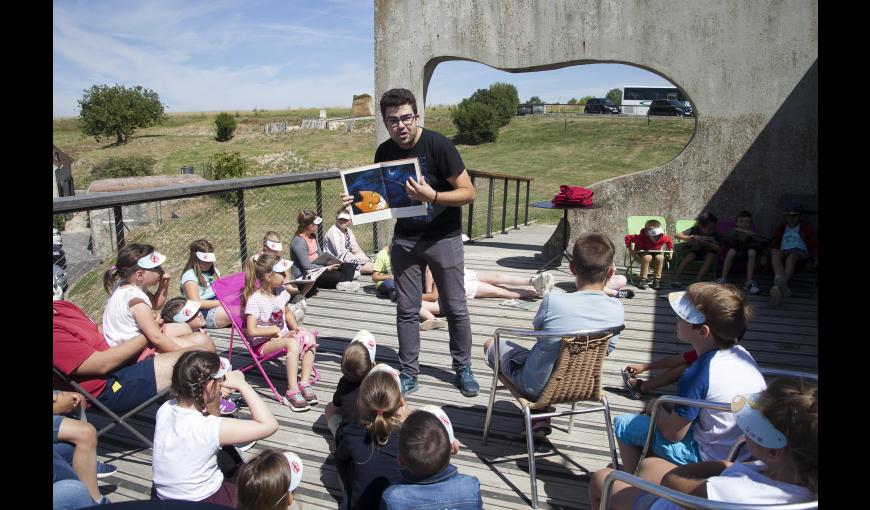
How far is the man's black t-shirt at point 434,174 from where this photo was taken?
3.99 m

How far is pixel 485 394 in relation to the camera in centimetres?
432

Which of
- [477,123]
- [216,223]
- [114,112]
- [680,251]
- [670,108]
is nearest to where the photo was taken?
[680,251]

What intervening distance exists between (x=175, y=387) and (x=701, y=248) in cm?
634

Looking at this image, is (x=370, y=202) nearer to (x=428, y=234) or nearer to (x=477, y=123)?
(x=428, y=234)

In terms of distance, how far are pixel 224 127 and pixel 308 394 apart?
4855cm

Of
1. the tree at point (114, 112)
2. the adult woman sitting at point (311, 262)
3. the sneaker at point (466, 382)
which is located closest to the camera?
the sneaker at point (466, 382)

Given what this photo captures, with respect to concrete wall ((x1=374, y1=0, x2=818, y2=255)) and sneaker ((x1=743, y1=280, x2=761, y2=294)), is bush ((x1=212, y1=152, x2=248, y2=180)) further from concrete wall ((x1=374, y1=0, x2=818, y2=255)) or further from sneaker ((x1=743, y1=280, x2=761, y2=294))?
sneaker ((x1=743, y1=280, x2=761, y2=294))

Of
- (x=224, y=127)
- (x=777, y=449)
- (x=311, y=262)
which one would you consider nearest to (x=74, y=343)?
(x=777, y=449)

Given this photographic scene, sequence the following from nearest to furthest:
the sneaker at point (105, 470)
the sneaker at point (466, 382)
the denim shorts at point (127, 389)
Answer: the sneaker at point (105, 470), the denim shorts at point (127, 389), the sneaker at point (466, 382)

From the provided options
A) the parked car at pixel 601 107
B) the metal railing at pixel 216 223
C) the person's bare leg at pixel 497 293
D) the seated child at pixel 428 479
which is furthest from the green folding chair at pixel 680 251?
the parked car at pixel 601 107

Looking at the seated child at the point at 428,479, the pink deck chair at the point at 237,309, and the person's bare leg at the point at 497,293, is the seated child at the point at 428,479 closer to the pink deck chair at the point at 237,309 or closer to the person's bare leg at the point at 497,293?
the pink deck chair at the point at 237,309

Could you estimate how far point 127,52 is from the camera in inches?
3255

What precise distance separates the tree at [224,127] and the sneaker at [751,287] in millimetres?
47118
